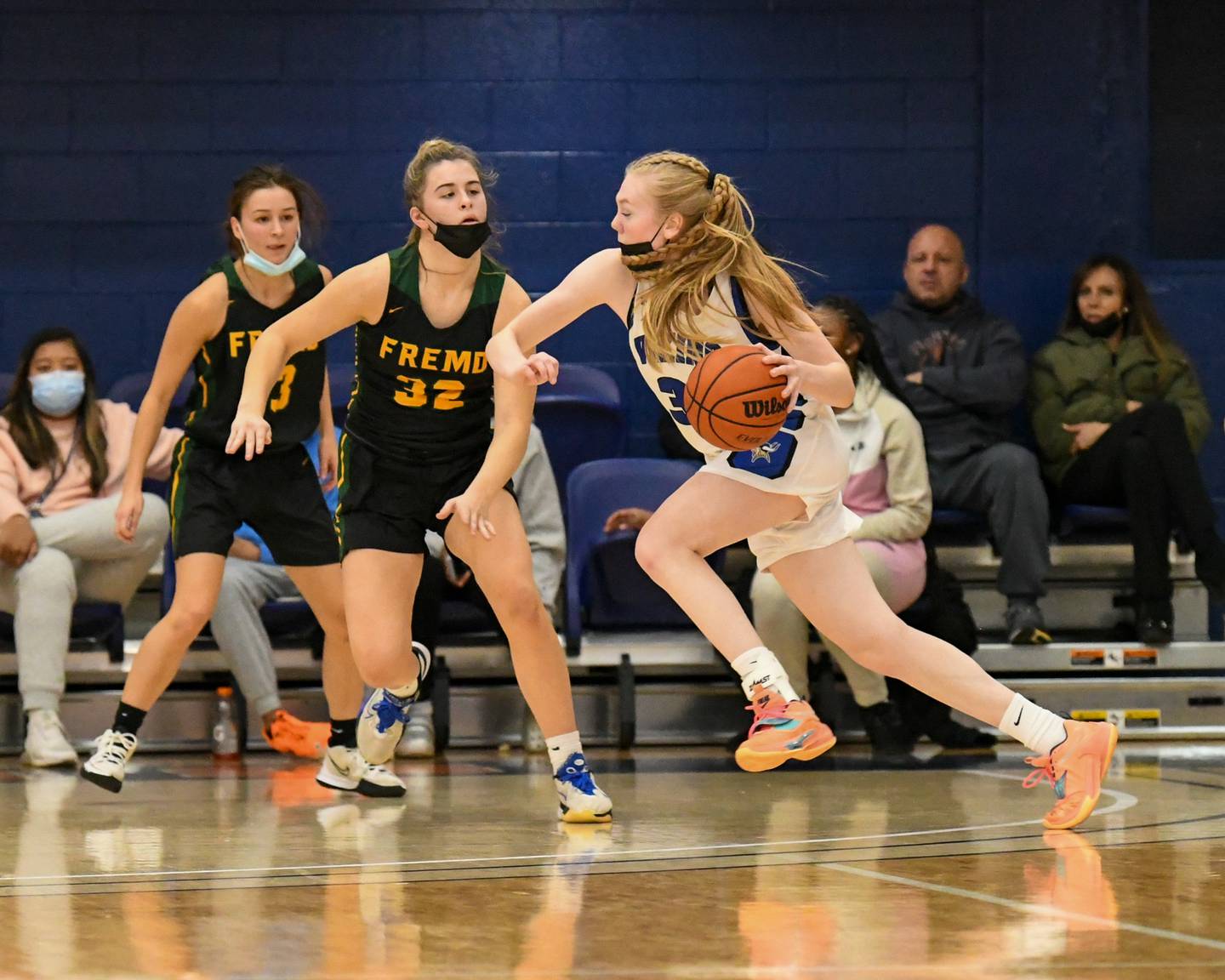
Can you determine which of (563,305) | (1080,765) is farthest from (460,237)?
(1080,765)

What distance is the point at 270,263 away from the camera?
205 inches

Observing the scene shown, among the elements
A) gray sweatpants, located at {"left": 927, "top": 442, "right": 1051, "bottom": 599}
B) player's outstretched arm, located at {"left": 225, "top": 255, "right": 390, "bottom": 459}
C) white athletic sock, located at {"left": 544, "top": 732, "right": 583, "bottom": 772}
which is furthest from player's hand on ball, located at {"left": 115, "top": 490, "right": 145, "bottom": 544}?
gray sweatpants, located at {"left": 927, "top": 442, "right": 1051, "bottom": 599}

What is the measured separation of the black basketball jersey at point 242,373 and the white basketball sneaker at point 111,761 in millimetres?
879

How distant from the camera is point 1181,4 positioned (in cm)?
759

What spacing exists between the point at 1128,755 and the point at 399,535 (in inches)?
109

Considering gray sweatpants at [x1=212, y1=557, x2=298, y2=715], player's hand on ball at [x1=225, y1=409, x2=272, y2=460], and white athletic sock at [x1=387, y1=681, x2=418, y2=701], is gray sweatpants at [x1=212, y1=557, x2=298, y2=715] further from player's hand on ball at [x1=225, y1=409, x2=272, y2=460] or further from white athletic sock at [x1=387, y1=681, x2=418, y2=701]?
player's hand on ball at [x1=225, y1=409, x2=272, y2=460]

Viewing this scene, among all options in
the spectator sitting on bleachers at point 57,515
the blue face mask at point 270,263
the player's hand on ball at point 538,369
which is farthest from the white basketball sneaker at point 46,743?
the player's hand on ball at point 538,369

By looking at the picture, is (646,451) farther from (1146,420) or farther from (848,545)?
(848,545)

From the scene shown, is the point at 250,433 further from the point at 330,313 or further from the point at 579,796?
the point at 579,796

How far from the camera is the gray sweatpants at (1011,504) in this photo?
648 cm

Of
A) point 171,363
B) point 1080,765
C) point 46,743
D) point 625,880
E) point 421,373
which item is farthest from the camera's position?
point 46,743

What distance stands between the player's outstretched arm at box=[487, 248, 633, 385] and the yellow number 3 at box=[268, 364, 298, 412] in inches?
59.0

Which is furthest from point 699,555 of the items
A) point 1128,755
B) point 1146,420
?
point 1146,420

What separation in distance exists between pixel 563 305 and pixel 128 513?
1.92 m
